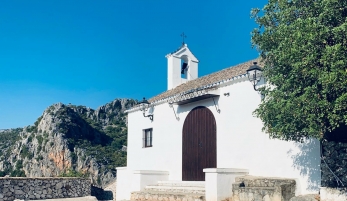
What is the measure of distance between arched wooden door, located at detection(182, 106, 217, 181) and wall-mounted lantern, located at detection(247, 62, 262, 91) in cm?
261

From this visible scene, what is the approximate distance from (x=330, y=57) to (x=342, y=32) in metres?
0.71

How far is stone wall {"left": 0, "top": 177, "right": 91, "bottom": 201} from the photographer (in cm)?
1705

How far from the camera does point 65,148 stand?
4053 centimetres

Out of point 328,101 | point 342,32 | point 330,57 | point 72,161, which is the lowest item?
point 72,161

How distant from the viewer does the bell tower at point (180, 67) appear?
21594 mm

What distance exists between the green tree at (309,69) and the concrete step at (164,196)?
4111mm

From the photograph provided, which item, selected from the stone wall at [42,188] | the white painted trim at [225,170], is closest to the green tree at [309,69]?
the white painted trim at [225,170]

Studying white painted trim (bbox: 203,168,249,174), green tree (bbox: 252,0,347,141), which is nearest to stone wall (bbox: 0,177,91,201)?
white painted trim (bbox: 203,168,249,174)

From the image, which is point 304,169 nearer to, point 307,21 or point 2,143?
point 307,21

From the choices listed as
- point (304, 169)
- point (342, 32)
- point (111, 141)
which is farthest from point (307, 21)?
point (111, 141)

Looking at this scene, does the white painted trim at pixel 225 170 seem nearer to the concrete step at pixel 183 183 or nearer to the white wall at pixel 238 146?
the white wall at pixel 238 146

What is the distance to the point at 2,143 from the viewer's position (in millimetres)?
53188

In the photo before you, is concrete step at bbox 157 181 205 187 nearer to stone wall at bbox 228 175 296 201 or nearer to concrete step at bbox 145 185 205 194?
concrete step at bbox 145 185 205 194

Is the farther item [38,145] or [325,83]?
[38,145]
